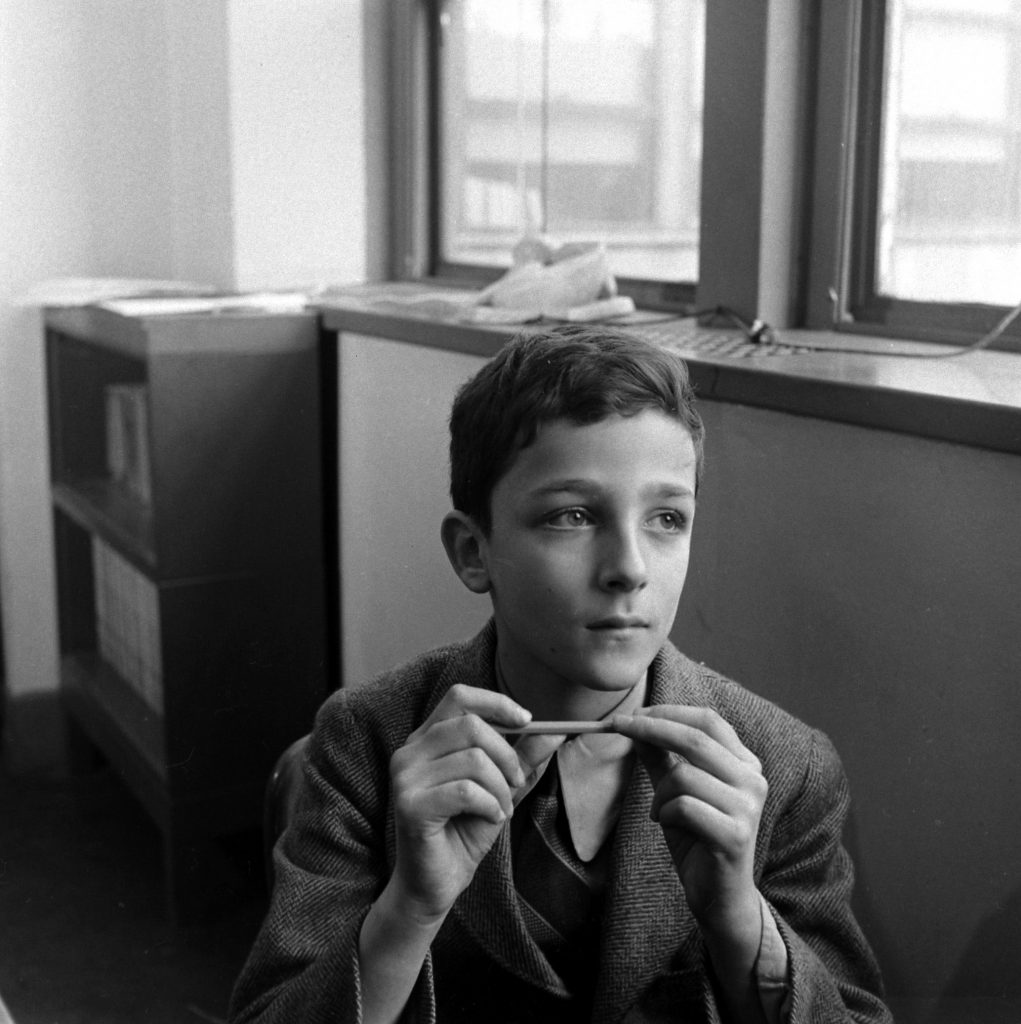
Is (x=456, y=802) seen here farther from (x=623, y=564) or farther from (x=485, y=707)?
(x=623, y=564)

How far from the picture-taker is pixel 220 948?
1607 mm

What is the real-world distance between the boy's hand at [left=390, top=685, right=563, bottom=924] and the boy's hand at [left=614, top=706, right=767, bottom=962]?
0.06 m

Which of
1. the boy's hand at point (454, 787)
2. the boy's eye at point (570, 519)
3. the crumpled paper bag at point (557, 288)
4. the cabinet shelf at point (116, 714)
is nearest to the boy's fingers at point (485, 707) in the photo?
the boy's hand at point (454, 787)

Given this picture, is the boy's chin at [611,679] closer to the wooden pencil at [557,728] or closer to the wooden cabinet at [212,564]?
the wooden pencil at [557,728]

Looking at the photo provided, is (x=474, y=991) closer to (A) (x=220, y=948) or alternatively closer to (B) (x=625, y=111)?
(A) (x=220, y=948)

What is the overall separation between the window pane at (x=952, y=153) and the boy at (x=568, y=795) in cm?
70

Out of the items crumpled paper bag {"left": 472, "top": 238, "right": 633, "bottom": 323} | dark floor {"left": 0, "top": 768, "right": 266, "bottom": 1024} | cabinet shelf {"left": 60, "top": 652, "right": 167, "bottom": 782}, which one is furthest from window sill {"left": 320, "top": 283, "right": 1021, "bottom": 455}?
cabinet shelf {"left": 60, "top": 652, "right": 167, "bottom": 782}

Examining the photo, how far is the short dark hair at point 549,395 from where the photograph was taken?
0.78 m

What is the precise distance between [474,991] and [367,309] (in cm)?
118

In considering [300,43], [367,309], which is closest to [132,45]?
[300,43]

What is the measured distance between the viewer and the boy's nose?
2.39 feet

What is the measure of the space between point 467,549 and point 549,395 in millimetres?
124

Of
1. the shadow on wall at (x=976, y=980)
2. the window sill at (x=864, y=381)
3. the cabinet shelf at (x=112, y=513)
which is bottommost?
the shadow on wall at (x=976, y=980)

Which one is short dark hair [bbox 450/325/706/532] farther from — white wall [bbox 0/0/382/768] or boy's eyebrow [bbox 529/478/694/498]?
white wall [bbox 0/0/382/768]
